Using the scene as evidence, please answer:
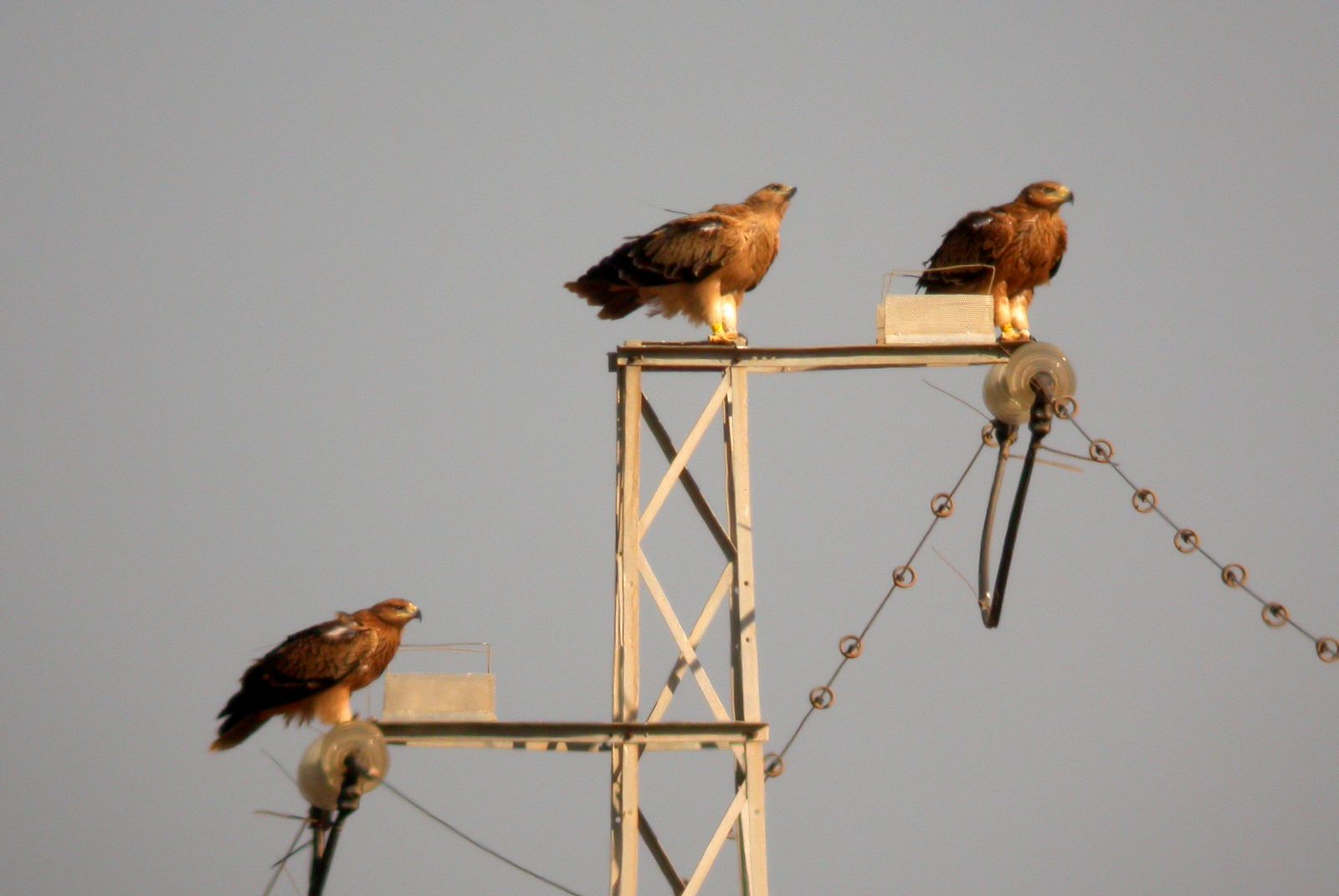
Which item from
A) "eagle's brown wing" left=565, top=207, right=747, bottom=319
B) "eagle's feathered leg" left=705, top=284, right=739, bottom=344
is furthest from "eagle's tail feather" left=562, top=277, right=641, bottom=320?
"eagle's feathered leg" left=705, top=284, right=739, bottom=344

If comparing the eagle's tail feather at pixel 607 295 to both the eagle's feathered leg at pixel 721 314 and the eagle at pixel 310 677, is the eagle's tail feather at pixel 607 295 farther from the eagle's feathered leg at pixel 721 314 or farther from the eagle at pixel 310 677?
the eagle at pixel 310 677

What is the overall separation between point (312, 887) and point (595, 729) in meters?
2.04

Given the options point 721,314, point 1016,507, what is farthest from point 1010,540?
point 721,314

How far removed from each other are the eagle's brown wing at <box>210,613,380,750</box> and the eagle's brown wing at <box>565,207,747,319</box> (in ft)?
10.7

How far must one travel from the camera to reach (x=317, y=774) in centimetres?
1243

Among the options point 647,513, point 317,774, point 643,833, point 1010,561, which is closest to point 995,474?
point 1010,561

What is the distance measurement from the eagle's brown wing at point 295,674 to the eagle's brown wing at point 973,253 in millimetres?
5413

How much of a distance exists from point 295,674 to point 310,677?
12 centimetres

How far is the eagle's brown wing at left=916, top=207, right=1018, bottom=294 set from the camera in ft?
53.3

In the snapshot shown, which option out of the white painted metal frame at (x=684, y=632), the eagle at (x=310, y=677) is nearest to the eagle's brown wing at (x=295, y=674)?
the eagle at (x=310, y=677)

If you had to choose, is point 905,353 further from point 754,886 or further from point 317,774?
point 317,774

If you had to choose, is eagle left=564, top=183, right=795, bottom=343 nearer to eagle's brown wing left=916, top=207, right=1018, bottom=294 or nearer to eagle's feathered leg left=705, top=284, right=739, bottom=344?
eagle's feathered leg left=705, top=284, right=739, bottom=344

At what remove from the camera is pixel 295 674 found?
15234 millimetres

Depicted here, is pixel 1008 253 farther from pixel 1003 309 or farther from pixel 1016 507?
pixel 1016 507
